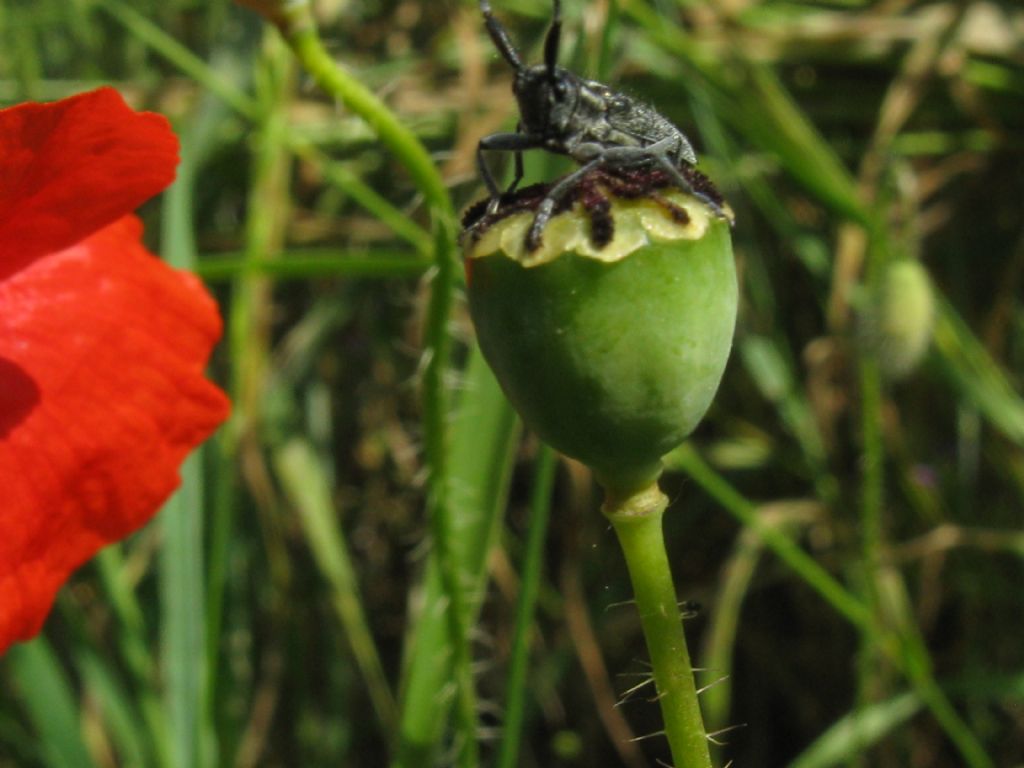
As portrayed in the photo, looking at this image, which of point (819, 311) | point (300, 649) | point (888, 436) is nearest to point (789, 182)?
point (819, 311)

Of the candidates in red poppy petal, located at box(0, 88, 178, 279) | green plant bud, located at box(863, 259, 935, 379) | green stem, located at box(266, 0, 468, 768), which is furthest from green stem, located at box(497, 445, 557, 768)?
green plant bud, located at box(863, 259, 935, 379)

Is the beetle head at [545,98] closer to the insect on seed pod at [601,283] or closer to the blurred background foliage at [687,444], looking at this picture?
the insect on seed pod at [601,283]

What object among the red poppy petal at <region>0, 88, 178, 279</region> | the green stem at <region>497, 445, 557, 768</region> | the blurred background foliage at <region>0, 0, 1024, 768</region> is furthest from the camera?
the blurred background foliage at <region>0, 0, 1024, 768</region>

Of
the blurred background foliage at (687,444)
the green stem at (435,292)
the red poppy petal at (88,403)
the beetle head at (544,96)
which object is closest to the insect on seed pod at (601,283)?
the beetle head at (544,96)

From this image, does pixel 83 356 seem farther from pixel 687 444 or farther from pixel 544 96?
pixel 687 444

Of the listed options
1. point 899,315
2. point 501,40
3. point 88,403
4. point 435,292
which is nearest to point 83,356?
point 88,403

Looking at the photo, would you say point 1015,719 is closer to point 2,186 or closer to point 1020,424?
point 1020,424

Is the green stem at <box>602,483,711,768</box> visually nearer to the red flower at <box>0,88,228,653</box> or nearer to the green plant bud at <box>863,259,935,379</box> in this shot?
the red flower at <box>0,88,228,653</box>
